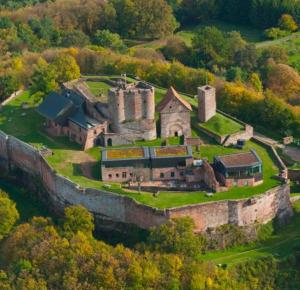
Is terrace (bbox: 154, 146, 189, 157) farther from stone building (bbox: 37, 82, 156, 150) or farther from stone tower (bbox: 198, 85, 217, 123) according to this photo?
stone tower (bbox: 198, 85, 217, 123)

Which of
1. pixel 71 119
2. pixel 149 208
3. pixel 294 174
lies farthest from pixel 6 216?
pixel 294 174

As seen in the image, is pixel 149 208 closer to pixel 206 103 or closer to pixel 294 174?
pixel 294 174

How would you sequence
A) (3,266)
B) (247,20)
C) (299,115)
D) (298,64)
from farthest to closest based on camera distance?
(247,20)
(298,64)
(299,115)
(3,266)

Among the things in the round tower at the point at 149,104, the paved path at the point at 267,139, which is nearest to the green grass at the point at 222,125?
the paved path at the point at 267,139

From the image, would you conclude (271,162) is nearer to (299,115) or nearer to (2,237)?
(299,115)

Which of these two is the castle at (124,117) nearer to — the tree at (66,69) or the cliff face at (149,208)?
the cliff face at (149,208)

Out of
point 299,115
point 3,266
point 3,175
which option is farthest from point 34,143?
point 299,115
